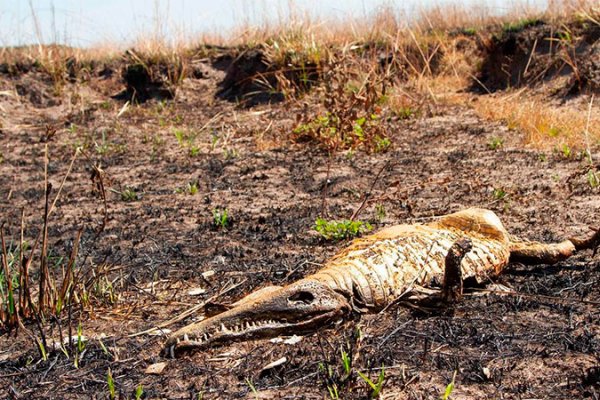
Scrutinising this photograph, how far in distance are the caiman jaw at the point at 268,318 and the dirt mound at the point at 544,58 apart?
762 centimetres

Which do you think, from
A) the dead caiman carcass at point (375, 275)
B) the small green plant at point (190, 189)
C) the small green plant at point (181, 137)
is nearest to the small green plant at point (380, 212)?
the dead caiman carcass at point (375, 275)

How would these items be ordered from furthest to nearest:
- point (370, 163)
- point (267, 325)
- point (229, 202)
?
point (370, 163), point (229, 202), point (267, 325)

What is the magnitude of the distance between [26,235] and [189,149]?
3136 millimetres

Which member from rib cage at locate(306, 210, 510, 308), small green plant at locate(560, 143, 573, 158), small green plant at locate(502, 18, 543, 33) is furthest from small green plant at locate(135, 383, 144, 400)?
small green plant at locate(502, 18, 543, 33)

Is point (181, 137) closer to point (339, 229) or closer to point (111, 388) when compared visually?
point (339, 229)

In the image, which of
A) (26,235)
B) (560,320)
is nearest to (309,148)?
(26,235)

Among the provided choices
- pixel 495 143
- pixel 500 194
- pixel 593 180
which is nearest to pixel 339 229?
pixel 500 194

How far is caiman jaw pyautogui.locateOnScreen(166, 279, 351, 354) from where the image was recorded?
3.19 meters

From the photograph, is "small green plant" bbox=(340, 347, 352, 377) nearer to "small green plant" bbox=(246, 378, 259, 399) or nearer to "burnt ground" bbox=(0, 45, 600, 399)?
"burnt ground" bbox=(0, 45, 600, 399)

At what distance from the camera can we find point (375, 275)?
3480 mm

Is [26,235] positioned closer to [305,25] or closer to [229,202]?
[229,202]

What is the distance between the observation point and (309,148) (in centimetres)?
838

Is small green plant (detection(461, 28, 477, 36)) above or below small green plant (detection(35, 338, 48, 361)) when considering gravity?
above

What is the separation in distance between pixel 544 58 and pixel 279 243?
8.18 metres
